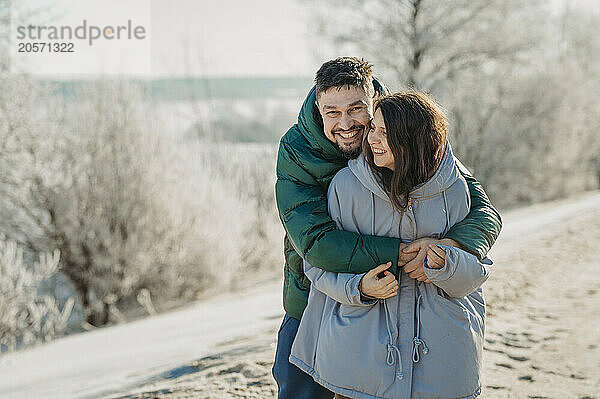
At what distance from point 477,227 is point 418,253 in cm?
30

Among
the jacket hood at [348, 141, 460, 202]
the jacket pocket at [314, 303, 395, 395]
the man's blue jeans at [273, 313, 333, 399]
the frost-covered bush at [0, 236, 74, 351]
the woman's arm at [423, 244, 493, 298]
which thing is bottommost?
the frost-covered bush at [0, 236, 74, 351]

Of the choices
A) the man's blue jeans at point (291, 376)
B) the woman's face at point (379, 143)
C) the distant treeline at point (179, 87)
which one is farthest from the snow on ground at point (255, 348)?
the distant treeline at point (179, 87)

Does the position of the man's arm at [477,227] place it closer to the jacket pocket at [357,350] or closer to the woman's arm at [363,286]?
the woman's arm at [363,286]

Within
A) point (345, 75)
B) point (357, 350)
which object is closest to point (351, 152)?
point (345, 75)

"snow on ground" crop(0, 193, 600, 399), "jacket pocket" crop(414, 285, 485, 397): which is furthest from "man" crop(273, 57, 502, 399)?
"snow on ground" crop(0, 193, 600, 399)

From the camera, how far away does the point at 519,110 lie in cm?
2111

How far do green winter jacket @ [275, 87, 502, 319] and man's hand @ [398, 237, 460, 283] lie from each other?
0.04 metres

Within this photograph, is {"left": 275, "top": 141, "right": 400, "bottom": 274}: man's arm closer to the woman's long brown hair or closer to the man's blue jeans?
the woman's long brown hair

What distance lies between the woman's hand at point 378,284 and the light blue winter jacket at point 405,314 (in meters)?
0.04

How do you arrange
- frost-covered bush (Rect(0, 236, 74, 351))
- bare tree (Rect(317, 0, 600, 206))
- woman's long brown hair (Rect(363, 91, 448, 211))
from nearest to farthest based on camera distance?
woman's long brown hair (Rect(363, 91, 448, 211)), frost-covered bush (Rect(0, 236, 74, 351)), bare tree (Rect(317, 0, 600, 206))

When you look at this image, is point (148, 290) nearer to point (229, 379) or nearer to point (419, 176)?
point (229, 379)

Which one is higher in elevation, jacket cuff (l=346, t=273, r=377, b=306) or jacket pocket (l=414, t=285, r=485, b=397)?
jacket cuff (l=346, t=273, r=377, b=306)

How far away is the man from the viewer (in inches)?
101

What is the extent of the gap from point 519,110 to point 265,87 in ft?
156
